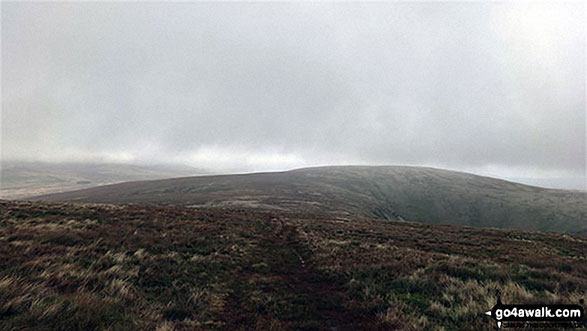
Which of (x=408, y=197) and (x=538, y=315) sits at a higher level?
(x=538, y=315)

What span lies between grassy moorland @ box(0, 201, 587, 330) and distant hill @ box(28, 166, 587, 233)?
161 ft

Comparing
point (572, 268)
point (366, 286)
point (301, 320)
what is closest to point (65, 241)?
point (301, 320)

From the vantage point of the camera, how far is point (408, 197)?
422ft

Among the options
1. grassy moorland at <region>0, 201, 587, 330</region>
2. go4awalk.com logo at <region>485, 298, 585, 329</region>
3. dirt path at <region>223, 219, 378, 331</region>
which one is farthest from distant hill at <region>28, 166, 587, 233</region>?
go4awalk.com logo at <region>485, 298, 585, 329</region>

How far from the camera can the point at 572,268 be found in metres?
11.8

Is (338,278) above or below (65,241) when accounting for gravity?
below

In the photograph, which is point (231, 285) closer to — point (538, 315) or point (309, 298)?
point (309, 298)

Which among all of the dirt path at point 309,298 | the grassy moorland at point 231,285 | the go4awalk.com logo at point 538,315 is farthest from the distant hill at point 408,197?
the go4awalk.com logo at point 538,315

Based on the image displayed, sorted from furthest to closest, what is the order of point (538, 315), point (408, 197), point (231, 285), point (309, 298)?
1. point (408, 197)
2. point (231, 285)
3. point (309, 298)
4. point (538, 315)

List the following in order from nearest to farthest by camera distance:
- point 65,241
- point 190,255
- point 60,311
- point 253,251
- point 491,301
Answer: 1. point 60,311
2. point 491,301
3. point 65,241
4. point 190,255
5. point 253,251

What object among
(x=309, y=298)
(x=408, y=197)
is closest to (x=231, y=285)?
(x=309, y=298)

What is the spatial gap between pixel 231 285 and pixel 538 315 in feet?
33.2

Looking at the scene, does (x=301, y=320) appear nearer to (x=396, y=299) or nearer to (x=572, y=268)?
(x=396, y=299)

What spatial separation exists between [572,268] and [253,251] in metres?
16.9
